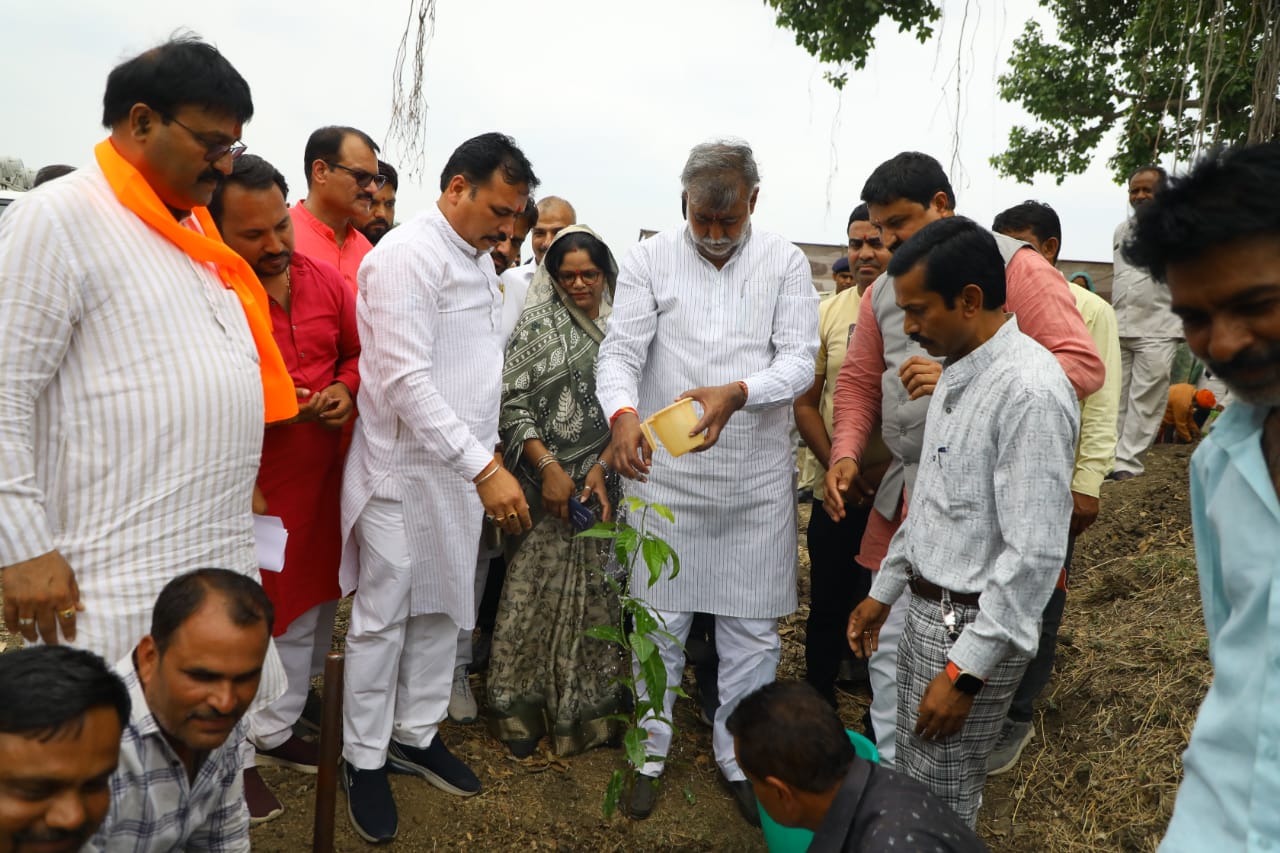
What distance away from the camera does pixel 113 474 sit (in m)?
1.87

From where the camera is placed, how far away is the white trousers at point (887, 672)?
8.46 feet

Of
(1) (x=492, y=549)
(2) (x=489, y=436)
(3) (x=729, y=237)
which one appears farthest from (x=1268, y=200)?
(1) (x=492, y=549)

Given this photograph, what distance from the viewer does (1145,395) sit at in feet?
21.4

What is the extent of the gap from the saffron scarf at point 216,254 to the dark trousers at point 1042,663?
7.55 ft

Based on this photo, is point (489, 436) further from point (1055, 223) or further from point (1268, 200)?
point (1055, 223)

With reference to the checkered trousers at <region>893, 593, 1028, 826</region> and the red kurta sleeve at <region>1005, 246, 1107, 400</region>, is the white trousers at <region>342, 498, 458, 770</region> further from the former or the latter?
the red kurta sleeve at <region>1005, 246, 1107, 400</region>

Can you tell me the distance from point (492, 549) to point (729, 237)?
59.9 inches

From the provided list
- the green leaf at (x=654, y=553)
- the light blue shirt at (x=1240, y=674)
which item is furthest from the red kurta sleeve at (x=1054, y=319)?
the light blue shirt at (x=1240, y=674)

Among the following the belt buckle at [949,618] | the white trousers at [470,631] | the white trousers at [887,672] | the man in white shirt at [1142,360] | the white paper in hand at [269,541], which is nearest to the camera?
the belt buckle at [949,618]

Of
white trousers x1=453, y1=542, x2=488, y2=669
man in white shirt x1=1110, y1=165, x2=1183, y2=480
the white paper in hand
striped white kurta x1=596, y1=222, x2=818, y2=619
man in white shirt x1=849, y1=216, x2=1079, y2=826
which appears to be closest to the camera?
man in white shirt x1=849, y1=216, x2=1079, y2=826

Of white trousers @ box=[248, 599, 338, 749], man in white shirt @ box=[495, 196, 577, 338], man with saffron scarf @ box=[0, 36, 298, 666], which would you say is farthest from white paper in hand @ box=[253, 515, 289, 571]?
man in white shirt @ box=[495, 196, 577, 338]

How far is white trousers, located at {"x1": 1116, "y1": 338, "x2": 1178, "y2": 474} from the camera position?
645 centimetres

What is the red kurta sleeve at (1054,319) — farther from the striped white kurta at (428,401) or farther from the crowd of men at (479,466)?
the striped white kurta at (428,401)

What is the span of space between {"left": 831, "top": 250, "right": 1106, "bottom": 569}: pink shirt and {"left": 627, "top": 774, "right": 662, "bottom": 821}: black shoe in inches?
39.0
